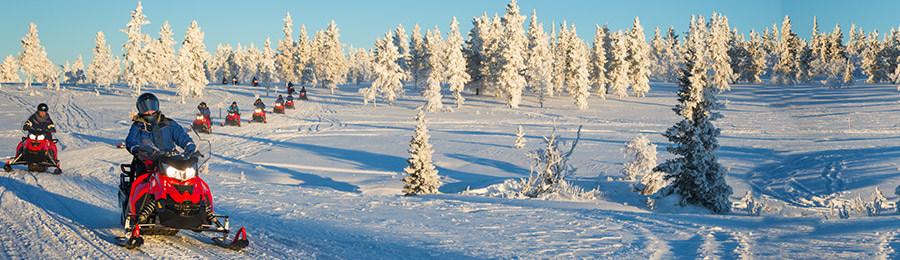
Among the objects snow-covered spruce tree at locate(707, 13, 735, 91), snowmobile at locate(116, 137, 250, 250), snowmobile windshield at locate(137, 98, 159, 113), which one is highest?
snow-covered spruce tree at locate(707, 13, 735, 91)

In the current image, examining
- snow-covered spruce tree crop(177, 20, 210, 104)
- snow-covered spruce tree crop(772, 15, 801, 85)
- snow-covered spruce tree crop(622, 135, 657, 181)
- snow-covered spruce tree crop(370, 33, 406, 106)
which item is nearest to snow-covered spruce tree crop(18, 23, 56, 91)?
snow-covered spruce tree crop(177, 20, 210, 104)

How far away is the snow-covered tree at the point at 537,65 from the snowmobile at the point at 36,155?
4966cm

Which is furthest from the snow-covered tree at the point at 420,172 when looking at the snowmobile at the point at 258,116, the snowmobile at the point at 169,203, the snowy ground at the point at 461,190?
the snowmobile at the point at 258,116

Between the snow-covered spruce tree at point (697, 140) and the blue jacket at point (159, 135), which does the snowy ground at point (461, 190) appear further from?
the blue jacket at point (159, 135)

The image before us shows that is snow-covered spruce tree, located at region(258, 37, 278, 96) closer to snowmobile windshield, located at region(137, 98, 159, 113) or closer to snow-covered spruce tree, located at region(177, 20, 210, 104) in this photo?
snow-covered spruce tree, located at region(177, 20, 210, 104)

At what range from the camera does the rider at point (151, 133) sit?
23.1 feet

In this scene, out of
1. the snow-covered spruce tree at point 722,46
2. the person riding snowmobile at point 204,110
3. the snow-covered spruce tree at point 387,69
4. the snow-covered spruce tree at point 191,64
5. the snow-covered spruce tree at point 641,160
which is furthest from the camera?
the snow-covered spruce tree at point 722,46

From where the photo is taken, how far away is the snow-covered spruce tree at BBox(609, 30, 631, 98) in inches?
2634

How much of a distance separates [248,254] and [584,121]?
41.6m

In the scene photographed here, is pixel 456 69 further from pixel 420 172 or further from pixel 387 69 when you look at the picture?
pixel 420 172

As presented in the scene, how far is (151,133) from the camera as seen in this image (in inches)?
285

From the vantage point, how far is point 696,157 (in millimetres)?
17000

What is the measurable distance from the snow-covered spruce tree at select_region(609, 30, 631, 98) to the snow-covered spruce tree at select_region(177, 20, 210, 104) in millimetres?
45690

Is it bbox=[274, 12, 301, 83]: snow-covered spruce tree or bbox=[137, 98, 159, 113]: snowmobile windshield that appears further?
bbox=[274, 12, 301, 83]: snow-covered spruce tree
